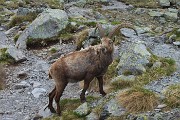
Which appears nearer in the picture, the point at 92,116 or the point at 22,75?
the point at 92,116

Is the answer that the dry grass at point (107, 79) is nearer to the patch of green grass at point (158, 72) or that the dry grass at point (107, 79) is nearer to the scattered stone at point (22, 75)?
the patch of green grass at point (158, 72)

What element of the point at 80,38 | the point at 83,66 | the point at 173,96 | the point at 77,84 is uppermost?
the point at 83,66

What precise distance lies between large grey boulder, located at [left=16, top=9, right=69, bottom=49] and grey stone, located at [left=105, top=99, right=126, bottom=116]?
11858mm

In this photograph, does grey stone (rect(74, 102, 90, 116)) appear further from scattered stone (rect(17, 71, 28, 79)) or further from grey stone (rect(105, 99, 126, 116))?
scattered stone (rect(17, 71, 28, 79))

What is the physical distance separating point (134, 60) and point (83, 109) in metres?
4.39

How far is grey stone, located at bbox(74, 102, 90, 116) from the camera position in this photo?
13297mm

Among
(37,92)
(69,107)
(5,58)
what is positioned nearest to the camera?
(69,107)

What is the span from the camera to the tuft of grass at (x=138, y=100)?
12148mm

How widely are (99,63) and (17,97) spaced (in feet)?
16.3

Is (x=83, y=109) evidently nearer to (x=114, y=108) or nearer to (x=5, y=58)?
(x=114, y=108)

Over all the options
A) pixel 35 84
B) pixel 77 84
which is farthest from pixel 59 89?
pixel 35 84

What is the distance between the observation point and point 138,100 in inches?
484

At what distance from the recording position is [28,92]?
17.3 meters

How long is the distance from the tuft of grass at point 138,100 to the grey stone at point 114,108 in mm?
145
